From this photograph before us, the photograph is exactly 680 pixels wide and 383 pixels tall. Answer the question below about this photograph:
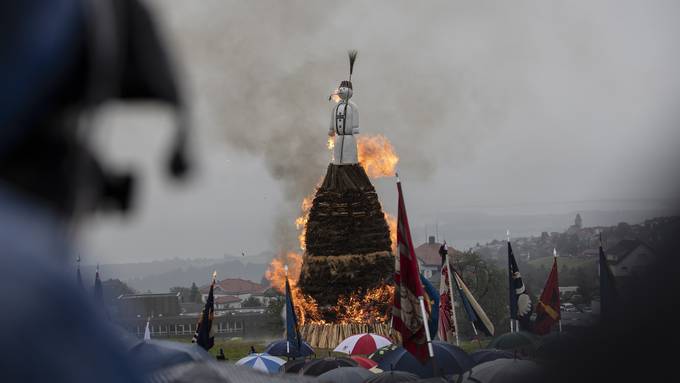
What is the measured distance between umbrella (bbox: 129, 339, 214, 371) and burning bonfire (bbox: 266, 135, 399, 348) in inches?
905

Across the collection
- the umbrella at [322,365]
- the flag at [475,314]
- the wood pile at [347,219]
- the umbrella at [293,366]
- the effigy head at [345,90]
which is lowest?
the umbrella at [293,366]

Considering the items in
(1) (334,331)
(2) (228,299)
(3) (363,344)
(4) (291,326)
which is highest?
(4) (291,326)

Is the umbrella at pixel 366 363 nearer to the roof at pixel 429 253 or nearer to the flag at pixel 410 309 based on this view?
the flag at pixel 410 309

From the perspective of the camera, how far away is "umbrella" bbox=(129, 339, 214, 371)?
0.84 metres

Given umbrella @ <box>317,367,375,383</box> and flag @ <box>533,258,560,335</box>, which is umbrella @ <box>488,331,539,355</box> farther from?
umbrella @ <box>317,367,375,383</box>

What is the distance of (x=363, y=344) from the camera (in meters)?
17.8

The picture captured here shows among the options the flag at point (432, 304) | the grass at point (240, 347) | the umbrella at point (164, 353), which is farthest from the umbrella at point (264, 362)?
the umbrella at point (164, 353)

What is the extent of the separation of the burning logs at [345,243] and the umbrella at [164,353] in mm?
23219

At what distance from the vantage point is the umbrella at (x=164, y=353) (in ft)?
2.76

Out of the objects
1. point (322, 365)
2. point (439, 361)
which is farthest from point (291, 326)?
point (439, 361)

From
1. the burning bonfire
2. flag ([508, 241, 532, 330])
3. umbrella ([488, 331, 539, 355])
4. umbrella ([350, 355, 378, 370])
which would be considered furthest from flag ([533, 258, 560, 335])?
the burning bonfire

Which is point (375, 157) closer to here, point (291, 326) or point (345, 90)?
point (345, 90)

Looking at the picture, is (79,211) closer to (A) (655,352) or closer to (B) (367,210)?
(A) (655,352)

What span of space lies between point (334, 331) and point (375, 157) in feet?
22.9
